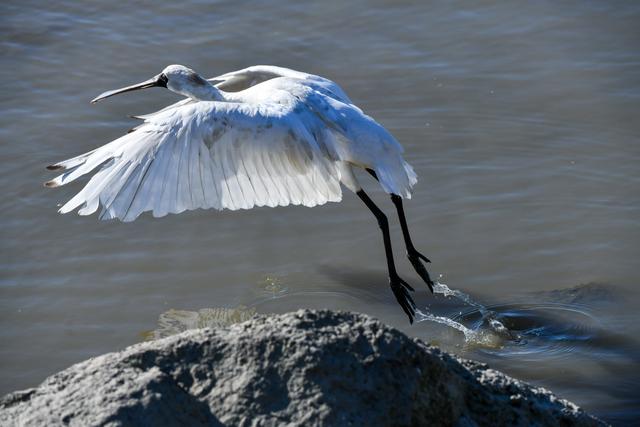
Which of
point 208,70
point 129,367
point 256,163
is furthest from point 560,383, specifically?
point 208,70

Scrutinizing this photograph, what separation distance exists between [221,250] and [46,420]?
3696 mm

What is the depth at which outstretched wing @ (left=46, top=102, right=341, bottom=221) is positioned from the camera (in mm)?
4738

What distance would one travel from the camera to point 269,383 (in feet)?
9.86

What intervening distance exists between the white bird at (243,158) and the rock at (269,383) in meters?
1.59

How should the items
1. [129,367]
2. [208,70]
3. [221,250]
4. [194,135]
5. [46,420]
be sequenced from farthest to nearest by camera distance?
[208,70] → [221,250] → [194,135] → [129,367] → [46,420]

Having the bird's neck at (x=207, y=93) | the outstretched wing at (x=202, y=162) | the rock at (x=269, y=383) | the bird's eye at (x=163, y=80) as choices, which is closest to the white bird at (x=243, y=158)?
the outstretched wing at (x=202, y=162)

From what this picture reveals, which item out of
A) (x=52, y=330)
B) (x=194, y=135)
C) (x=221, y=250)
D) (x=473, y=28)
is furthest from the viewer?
(x=473, y=28)

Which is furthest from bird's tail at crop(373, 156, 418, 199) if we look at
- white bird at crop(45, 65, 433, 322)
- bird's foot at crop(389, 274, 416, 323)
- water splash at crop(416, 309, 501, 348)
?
water splash at crop(416, 309, 501, 348)

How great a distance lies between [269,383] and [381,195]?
14.4 feet

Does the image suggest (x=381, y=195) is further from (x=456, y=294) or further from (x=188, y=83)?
(x=188, y=83)

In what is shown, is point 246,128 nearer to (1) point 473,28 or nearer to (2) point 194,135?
(2) point 194,135

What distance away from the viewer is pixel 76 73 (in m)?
9.19

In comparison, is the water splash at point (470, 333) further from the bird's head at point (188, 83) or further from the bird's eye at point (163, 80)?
the bird's eye at point (163, 80)

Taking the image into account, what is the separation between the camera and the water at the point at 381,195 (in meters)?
5.82
